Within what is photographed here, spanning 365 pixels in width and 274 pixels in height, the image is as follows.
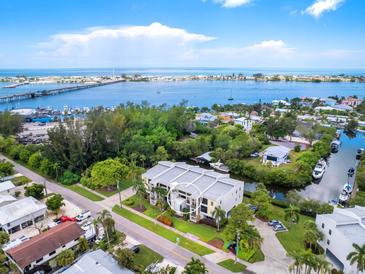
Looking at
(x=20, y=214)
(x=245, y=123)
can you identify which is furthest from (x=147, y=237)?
(x=245, y=123)

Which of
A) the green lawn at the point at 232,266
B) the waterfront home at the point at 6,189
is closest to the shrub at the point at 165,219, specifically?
the green lawn at the point at 232,266

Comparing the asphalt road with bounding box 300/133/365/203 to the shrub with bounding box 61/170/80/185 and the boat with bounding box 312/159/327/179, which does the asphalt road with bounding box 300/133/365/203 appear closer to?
the boat with bounding box 312/159/327/179

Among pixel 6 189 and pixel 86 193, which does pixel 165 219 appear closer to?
pixel 86 193

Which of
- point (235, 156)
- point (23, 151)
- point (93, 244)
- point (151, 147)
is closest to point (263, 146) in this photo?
point (235, 156)

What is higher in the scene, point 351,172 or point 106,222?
point 106,222

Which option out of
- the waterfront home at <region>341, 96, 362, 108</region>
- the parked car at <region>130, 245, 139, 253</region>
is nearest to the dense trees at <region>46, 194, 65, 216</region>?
the parked car at <region>130, 245, 139, 253</region>

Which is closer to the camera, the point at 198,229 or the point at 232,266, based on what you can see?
the point at 232,266

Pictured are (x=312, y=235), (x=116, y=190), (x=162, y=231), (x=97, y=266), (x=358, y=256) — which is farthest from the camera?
(x=116, y=190)
